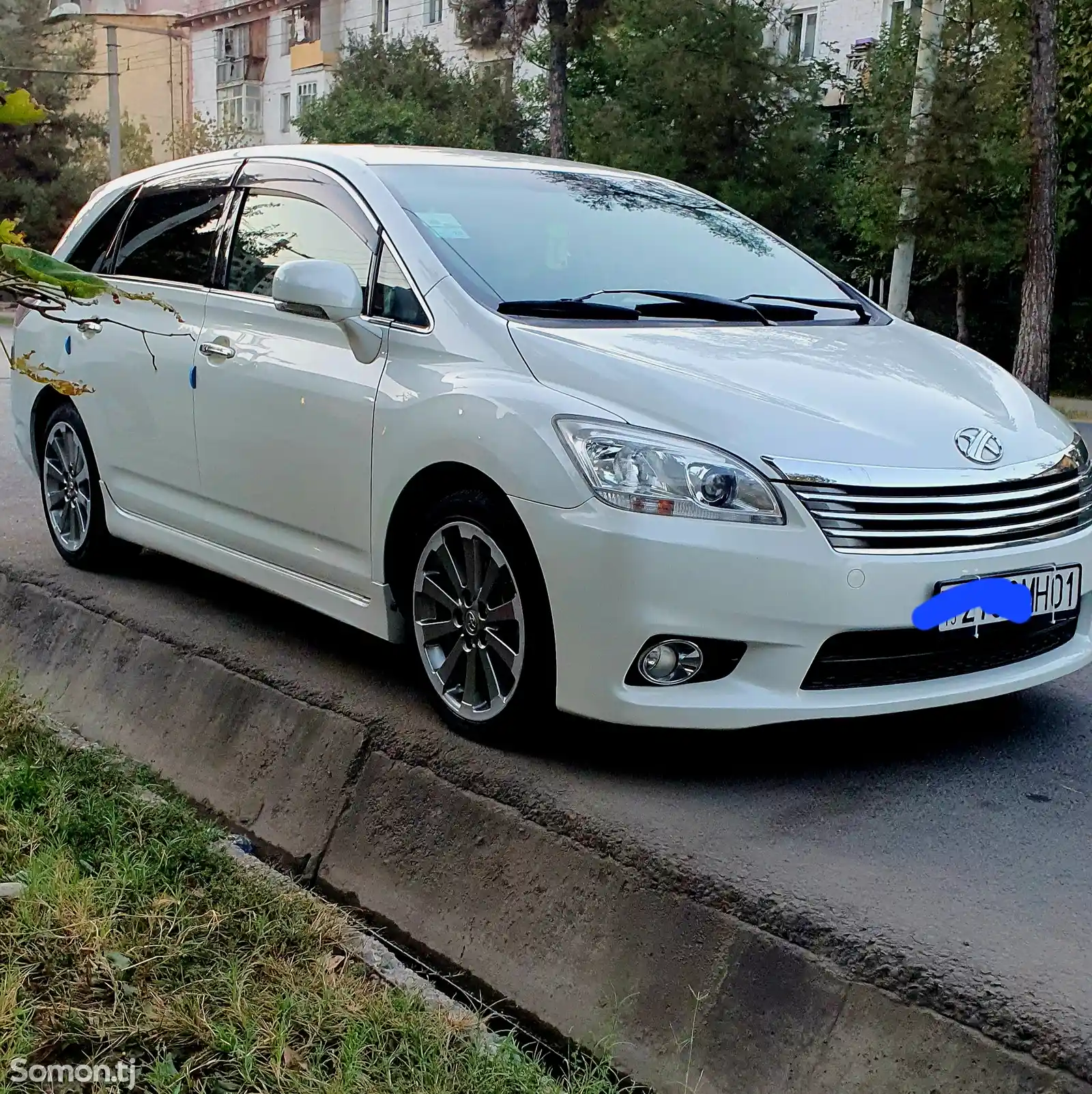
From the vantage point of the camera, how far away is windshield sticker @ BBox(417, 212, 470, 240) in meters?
4.25

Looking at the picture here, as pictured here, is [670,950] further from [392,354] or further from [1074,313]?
[1074,313]

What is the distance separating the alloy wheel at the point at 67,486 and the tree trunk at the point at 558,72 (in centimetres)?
2362

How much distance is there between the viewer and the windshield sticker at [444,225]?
4250mm

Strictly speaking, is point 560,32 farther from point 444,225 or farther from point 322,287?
point 322,287

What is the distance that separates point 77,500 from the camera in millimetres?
5812

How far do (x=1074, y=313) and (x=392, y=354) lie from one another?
76.7 feet

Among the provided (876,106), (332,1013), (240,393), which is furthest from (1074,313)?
(332,1013)

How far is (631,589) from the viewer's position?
10.9ft

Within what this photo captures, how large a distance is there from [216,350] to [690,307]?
1.69 meters

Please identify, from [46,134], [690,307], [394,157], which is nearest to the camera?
[690,307]

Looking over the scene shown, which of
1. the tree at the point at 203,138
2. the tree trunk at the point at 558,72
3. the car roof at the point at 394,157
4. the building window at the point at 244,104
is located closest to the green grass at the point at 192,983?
the car roof at the point at 394,157

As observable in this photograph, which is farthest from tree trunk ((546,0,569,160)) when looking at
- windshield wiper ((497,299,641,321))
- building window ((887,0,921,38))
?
windshield wiper ((497,299,641,321))

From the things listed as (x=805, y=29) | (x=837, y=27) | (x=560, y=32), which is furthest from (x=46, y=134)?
(x=837, y=27)

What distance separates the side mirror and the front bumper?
1030 mm
